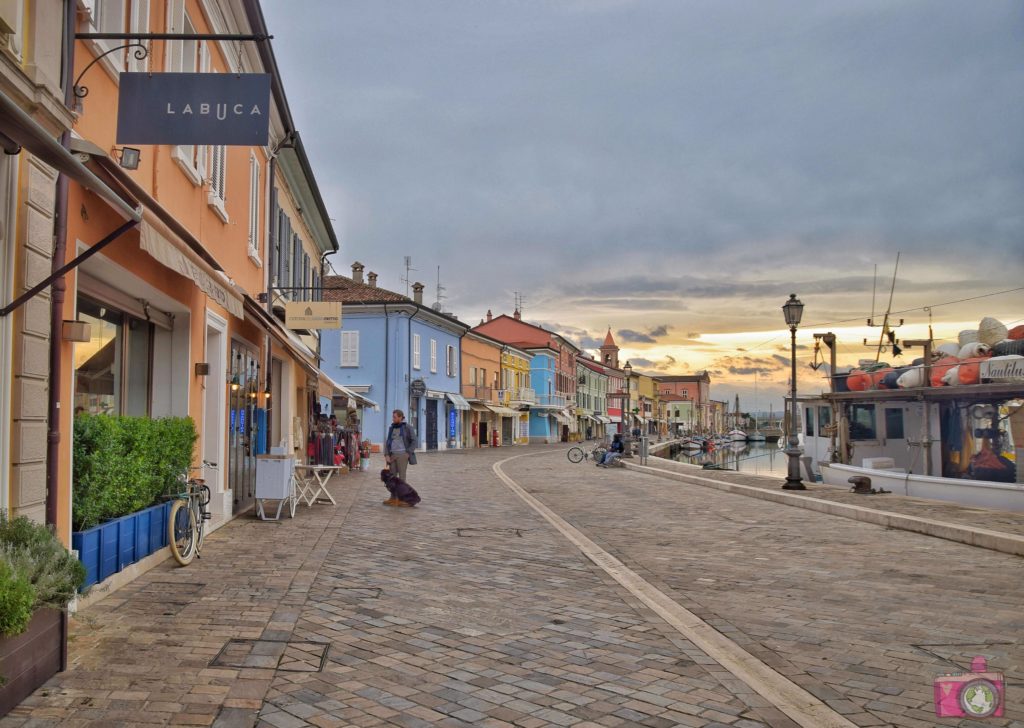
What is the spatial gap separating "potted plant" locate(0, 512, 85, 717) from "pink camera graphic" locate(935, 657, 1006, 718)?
13.9 feet

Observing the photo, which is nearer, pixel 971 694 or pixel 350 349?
pixel 971 694

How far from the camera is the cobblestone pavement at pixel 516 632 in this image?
3980 mm

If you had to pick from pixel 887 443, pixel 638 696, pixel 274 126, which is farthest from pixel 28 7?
pixel 887 443

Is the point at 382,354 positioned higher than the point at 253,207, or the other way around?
the point at 253,207

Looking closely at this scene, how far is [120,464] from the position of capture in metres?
6.34

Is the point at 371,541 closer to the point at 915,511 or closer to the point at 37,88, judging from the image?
the point at 37,88

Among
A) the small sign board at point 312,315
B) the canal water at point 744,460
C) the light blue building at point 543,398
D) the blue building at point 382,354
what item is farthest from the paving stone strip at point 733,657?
the light blue building at point 543,398

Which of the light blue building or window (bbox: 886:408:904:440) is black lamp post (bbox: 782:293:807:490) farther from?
the light blue building

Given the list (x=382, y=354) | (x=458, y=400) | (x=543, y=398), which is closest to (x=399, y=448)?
(x=382, y=354)

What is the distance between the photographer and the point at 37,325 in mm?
5230

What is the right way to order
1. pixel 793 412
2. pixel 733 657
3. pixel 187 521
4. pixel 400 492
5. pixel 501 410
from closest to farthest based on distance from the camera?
1. pixel 733 657
2. pixel 187 521
3. pixel 400 492
4. pixel 793 412
5. pixel 501 410

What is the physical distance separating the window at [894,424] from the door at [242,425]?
50.3 ft

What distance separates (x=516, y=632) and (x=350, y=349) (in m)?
36.1

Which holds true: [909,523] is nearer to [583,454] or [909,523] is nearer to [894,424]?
[894,424]
